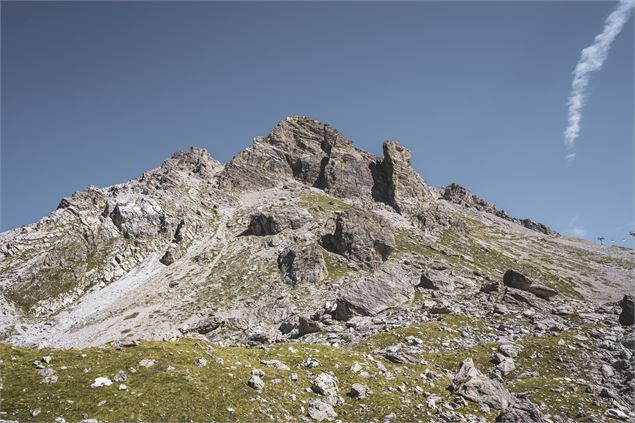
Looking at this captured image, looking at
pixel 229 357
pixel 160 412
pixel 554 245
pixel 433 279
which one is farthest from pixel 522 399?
pixel 554 245

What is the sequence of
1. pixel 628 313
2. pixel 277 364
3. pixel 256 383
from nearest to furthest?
pixel 256 383, pixel 277 364, pixel 628 313

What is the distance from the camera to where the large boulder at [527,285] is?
63812 mm

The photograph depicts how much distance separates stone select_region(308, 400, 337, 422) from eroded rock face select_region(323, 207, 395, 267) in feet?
264

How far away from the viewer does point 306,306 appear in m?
76.9

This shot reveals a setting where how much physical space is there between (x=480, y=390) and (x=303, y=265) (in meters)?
71.2

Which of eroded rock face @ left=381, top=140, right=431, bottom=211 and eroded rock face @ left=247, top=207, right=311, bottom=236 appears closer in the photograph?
eroded rock face @ left=247, top=207, right=311, bottom=236

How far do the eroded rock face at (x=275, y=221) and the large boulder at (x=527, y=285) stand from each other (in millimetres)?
71786

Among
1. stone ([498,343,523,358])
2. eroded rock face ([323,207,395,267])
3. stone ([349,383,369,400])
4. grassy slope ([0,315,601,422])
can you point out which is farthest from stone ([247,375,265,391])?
eroded rock face ([323,207,395,267])

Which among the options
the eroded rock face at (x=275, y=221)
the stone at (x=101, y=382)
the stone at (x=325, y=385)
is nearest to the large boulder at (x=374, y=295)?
the stone at (x=325, y=385)

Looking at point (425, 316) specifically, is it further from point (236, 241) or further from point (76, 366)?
point (236, 241)

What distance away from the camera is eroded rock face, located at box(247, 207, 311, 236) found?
420 feet

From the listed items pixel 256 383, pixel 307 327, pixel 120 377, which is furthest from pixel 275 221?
pixel 120 377

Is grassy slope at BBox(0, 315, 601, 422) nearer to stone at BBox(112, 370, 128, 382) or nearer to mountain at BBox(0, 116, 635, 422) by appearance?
mountain at BBox(0, 116, 635, 422)

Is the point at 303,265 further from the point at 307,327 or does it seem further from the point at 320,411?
the point at 320,411
